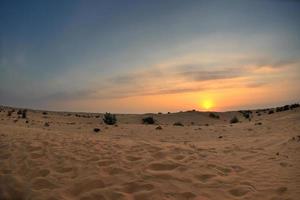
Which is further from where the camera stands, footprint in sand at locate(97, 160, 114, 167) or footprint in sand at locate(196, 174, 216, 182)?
footprint in sand at locate(97, 160, 114, 167)

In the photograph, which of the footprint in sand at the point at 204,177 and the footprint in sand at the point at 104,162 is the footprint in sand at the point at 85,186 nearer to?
the footprint in sand at the point at 104,162

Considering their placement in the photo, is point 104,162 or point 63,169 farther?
point 104,162

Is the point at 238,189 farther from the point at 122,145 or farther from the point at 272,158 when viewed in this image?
the point at 122,145

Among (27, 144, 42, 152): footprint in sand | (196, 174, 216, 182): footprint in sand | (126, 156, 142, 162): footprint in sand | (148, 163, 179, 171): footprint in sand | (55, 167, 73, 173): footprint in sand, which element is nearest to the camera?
(196, 174, 216, 182): footprint in sand

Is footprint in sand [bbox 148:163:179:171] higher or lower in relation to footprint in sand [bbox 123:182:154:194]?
higher

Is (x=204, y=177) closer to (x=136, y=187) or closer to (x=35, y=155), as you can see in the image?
(x=136, y=187)

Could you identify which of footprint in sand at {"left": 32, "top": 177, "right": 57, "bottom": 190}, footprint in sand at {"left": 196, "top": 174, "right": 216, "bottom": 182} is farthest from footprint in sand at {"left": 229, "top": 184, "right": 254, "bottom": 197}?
footprint in sand at {"left": 32, "top": 177, "right": 57, "bottom": 190}

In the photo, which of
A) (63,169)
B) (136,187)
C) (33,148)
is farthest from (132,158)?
(33,148)

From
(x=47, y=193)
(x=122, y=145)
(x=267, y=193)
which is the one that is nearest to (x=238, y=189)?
(x=267, y=193)

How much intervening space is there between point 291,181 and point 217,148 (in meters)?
3.84

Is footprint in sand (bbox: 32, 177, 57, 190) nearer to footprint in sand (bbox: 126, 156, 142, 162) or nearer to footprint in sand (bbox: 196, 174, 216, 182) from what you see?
footprint in sand (bbox: 126, 156, 142, 162)

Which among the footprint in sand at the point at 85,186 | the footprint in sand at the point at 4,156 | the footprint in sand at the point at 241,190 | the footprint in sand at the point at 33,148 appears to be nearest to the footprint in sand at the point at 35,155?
the footprint in sand at the point at 33,148

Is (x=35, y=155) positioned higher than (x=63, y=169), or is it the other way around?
(x=35, y=155)

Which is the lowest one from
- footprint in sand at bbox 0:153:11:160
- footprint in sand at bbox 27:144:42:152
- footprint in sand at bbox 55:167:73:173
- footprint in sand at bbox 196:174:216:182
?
footprint in sand at bbox 196:174:216:182
